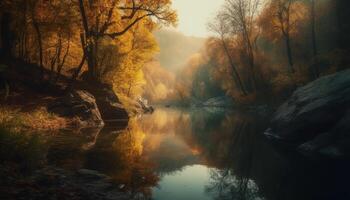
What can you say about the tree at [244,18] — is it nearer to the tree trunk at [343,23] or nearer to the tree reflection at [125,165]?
the tree trunk at [343,23]

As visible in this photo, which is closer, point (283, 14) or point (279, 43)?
point (283, 14)

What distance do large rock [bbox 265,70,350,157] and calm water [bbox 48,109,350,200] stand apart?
1.44 meters

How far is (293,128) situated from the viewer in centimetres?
1576

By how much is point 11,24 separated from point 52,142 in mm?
15752

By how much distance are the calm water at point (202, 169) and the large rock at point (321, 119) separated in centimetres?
144

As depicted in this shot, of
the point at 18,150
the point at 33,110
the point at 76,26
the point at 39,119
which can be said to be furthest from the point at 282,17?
the point at 18,150

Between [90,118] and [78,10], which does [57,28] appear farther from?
[90,118]

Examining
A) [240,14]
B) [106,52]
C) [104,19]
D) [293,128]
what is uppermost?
[240,14]

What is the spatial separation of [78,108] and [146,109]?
2885 cm

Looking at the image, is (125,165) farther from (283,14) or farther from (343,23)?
(343,23)

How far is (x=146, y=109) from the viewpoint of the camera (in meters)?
51.3

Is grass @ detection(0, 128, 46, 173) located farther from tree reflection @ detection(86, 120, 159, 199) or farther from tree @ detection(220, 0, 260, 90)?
tree @ detection(220, 0, 260, 90)

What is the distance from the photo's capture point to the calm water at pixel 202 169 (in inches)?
329

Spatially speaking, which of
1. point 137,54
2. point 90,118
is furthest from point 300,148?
point 137,54
